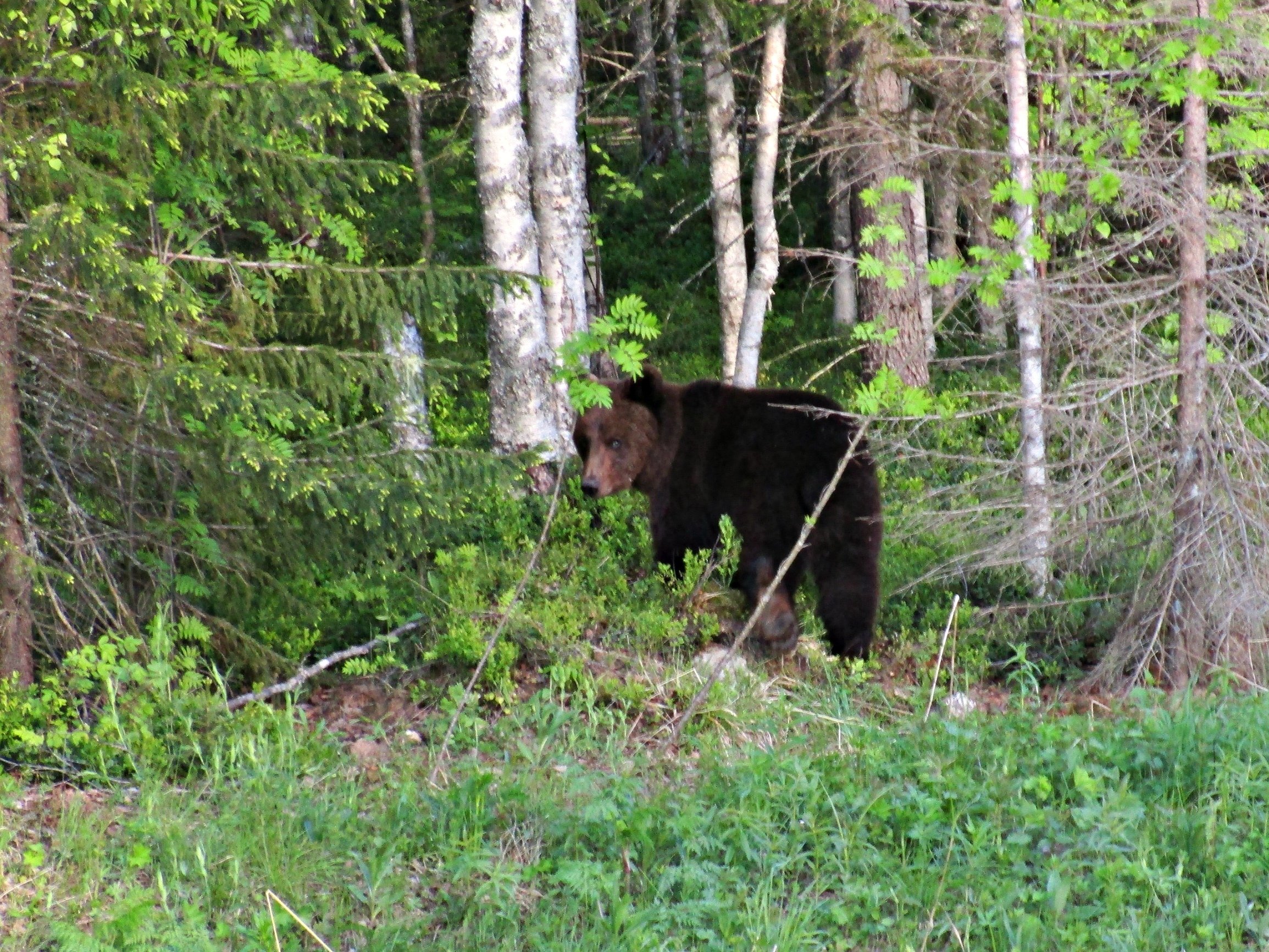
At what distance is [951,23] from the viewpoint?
12422 mm

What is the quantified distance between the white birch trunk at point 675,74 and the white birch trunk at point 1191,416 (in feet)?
24.7

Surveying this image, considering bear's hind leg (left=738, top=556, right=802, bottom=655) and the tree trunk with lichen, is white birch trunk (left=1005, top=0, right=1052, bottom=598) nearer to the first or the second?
bear's hind leg (left=738, top=556, right=802, bottom=655)

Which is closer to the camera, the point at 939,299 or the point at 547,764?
the point at 547,764

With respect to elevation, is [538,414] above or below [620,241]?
below

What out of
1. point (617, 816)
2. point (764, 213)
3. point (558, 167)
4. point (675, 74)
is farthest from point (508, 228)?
point (675, 74)

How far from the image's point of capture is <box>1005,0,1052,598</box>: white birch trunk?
7.29 metres

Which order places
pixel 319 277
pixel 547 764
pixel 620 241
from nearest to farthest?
pixel 547 764
pixel 319 277
pixel 620 241

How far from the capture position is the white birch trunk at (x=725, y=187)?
A: 1262 cm

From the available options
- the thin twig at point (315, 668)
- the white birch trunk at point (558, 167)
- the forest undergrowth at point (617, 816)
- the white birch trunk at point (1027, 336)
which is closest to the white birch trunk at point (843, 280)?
the white birch trunk at point (558, 167)

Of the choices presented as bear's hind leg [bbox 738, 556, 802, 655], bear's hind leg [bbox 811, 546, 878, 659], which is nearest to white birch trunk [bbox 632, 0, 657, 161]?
bear's hind leg [bbox 738, 556, 802, 655]

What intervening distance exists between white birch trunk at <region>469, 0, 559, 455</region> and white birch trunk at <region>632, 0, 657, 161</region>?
22.6ft

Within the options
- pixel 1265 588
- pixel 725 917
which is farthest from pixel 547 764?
pixel 1265 588

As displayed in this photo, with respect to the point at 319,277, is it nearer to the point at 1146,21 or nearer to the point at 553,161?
the point at 553,161

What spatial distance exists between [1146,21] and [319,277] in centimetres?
441
